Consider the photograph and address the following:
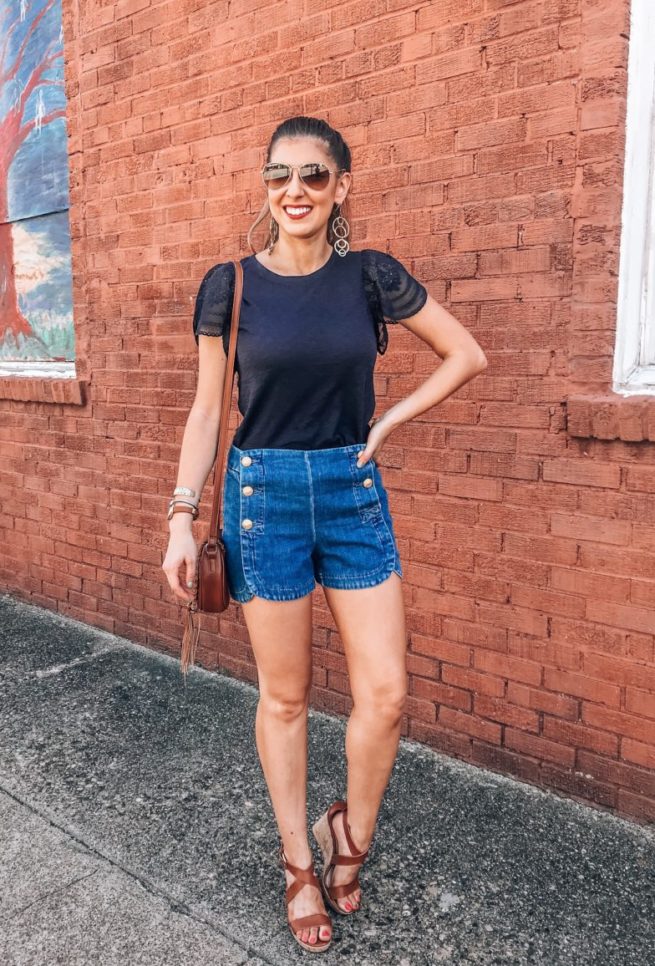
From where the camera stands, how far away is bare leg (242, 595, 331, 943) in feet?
7.43

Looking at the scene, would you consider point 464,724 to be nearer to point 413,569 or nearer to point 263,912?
point 413,569

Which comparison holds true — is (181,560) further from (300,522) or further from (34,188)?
(34,188)

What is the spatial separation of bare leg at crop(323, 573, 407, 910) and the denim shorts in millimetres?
55

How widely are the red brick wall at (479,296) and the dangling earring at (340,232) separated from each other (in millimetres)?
826

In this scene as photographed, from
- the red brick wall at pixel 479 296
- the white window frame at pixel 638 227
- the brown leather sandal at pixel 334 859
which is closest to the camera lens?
the brown leather sandal at pixel 334 859

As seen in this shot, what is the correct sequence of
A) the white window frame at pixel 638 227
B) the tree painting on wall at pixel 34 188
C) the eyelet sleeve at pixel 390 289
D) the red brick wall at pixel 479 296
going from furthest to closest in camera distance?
1. the tree painting on wall at pixel 34 188
2. the red brick wall at pixel 479 296
3. the white window frame at pixel 638 227
4. the eyelet sleeve at pixel 390 289

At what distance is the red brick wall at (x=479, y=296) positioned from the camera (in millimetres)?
2797

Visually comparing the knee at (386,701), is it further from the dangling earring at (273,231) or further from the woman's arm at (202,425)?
the dangling earring at (273,231)

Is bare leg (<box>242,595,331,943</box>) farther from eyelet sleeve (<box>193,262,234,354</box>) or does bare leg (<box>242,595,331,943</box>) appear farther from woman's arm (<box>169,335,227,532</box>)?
eyelet sleeve (<box>193,262,234,354</box>)

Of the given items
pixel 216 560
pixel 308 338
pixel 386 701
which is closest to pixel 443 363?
pixel 308 338

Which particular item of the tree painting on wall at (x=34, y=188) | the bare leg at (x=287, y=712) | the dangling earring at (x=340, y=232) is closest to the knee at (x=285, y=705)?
the bare leg at (x=287, y=712)

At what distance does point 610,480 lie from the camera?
2.81m

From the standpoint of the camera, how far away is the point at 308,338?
85.4 inches

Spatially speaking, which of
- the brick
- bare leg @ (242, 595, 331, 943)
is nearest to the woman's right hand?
bare leg @ (242, 595, 331, 943)
